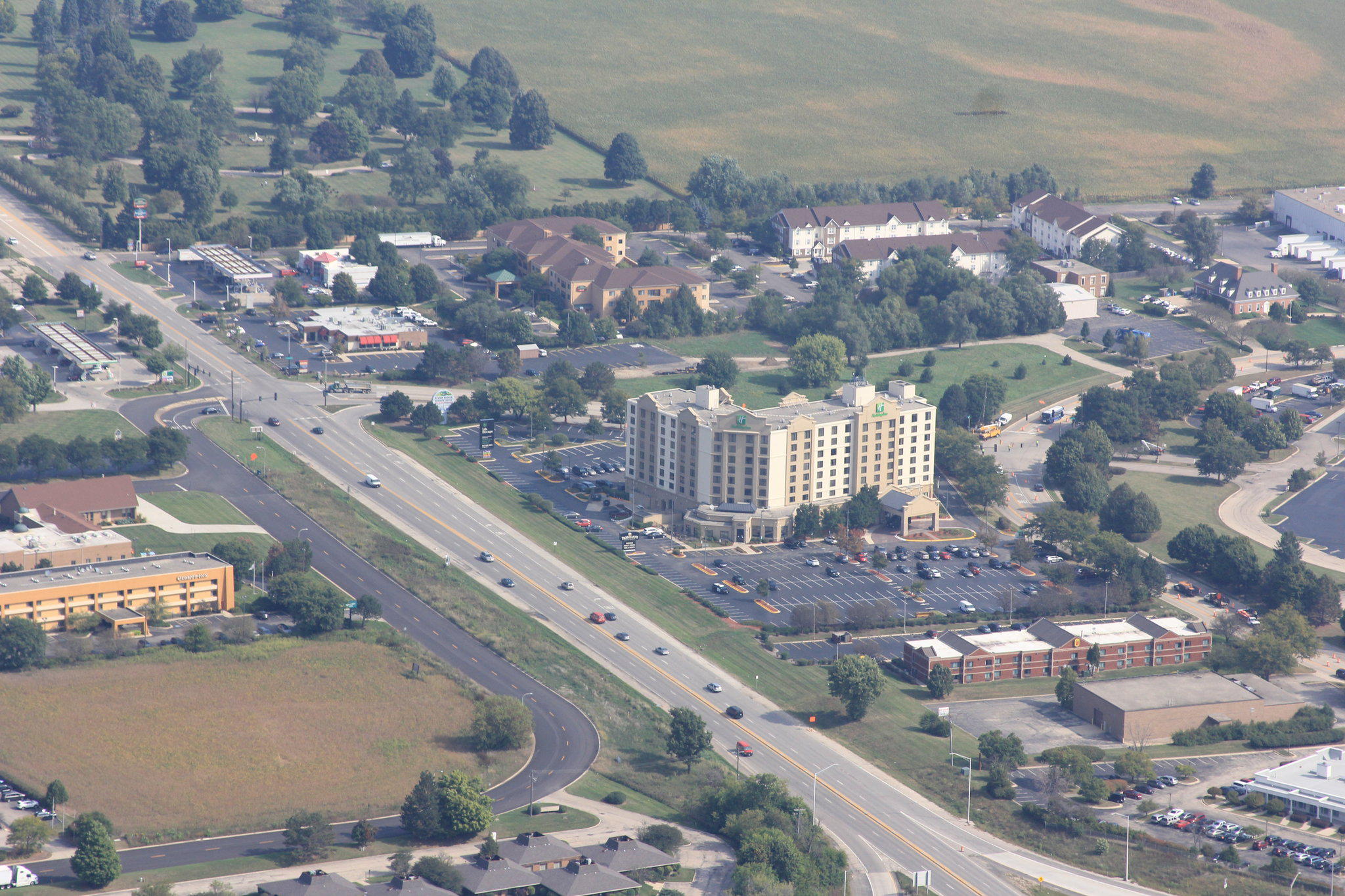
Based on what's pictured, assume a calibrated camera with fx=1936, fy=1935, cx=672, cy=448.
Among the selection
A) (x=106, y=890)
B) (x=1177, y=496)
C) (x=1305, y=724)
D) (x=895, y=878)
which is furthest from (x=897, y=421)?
(x=106, y=890)

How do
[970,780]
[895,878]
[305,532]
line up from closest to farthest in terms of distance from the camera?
[895,878] < [970,780] < [305,532]

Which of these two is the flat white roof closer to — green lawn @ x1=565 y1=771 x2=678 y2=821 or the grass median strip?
the grass median strip

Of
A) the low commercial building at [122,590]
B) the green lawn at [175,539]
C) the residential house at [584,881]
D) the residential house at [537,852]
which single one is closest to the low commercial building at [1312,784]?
the residential house at [584,881]

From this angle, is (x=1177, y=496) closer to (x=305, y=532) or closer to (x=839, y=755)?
(x=839, y=755)

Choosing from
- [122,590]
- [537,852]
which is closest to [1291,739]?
[537,852]

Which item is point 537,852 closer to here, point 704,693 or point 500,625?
point 704,693
